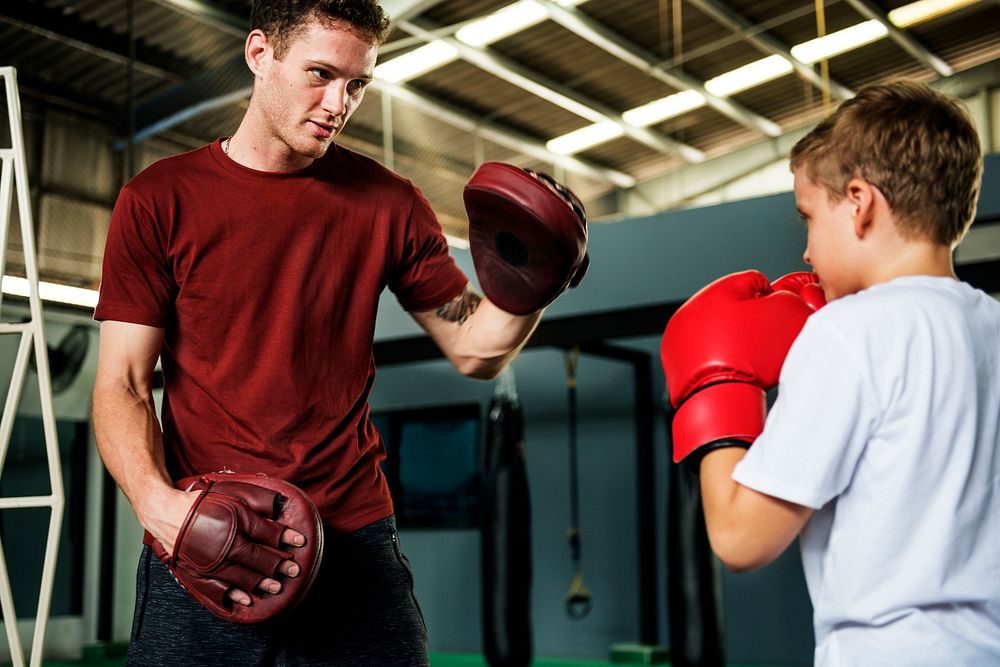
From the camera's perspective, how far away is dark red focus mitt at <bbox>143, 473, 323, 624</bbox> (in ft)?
4.30

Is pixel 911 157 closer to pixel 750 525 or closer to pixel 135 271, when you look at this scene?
pixel 750 525

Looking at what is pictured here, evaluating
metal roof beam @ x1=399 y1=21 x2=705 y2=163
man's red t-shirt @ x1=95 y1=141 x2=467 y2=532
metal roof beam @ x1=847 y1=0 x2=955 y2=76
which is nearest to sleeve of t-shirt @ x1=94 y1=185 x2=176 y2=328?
man's red t-shirt @ x1=95 y1=141 x2=467 y2=532

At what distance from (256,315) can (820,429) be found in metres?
0.82

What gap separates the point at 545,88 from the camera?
6.73m

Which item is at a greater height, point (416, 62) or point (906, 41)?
point (416, 62)

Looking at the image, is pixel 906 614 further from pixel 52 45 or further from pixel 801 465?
pixel 52 45

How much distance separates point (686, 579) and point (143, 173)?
391 cm

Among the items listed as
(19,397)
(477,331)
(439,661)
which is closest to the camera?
(477,331)

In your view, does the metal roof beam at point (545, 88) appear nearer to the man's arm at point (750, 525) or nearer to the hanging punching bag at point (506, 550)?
the hanging punching bag at point (506, 550)

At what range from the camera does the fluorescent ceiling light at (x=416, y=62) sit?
6.93 m

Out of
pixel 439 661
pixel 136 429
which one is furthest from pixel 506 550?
pixel 136 429

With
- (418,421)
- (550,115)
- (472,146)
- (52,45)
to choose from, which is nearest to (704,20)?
(550,115)

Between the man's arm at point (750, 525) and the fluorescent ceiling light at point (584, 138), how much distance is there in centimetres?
511

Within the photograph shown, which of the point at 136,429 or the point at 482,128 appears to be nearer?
the point at 136,429
